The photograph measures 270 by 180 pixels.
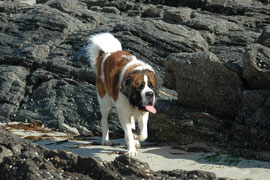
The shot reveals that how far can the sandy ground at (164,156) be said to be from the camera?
5.70 meters

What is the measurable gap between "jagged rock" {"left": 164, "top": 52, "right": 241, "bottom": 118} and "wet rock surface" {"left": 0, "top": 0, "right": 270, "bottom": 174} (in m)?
0.02

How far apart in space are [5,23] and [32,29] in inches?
34.3

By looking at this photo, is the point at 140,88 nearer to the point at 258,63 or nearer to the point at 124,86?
the point at 124,86

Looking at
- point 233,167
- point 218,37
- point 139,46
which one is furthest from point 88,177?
point 218,37

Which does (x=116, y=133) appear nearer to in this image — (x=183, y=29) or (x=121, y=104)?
(x=121, y=104)

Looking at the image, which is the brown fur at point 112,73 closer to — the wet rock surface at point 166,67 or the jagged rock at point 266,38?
the wet rock surface at point 166,67

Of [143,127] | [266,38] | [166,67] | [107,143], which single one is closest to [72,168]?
[143,127]

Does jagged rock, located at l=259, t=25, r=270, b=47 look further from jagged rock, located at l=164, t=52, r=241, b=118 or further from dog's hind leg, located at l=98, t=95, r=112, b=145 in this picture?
dog's hind leg, located at l=98, t=95, r=112, b=145

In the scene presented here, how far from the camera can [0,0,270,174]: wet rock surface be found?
7.00 m

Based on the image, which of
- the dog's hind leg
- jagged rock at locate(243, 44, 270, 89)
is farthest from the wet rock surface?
the dog's hind leg

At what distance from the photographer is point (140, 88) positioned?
258 inches

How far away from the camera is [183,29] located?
384 inches

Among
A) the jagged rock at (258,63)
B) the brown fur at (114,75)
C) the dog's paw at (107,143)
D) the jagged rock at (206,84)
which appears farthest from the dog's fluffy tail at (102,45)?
the jagged rock at (258,63)

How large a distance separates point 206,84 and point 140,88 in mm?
1456
